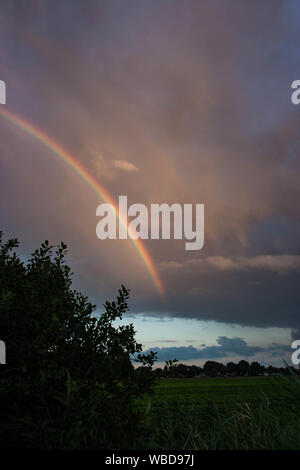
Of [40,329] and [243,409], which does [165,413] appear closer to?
[243,409]

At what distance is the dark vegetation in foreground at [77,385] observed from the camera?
544 cm

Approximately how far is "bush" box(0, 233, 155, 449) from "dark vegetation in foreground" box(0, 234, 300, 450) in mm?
13

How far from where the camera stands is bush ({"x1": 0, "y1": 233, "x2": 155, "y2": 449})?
17.7 feet

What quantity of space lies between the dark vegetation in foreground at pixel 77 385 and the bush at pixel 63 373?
13 millimetres

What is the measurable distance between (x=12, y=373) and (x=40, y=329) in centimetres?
65

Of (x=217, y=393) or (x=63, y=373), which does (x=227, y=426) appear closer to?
(x=63, y=373)

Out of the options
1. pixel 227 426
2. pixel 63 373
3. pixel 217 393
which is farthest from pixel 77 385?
pixel 217 393

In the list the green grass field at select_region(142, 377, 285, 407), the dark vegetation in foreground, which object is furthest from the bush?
the green grass field at select_region(142, 377, 285, 407)

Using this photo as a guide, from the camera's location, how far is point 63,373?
18.2 feet

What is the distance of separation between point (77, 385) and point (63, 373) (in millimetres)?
251

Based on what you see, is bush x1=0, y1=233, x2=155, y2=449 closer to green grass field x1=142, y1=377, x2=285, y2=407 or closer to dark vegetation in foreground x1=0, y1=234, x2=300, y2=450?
dark vegetation in foreground x1=0, y1=234, x2=300, y2=450

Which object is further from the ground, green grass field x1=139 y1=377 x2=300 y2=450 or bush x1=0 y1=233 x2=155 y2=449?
bush x1=0 y1=233 x2=155 y2=449
